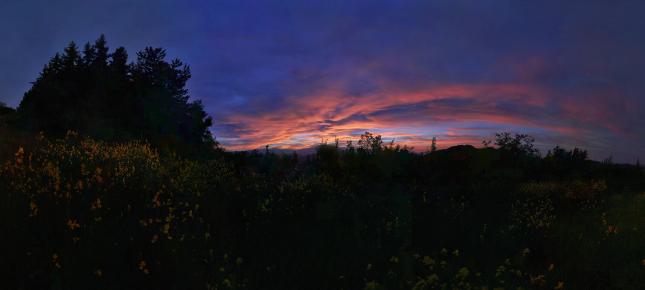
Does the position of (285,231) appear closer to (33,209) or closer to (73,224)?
(73,224)

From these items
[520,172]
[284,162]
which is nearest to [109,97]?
[284,162]

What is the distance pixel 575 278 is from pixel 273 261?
139 inches

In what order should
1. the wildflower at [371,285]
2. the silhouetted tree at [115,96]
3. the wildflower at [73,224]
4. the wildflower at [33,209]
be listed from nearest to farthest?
the wildflower at [371,285] < the wildflower at [73,224] < the wildflower at [33,209] < the silhouetted tree at [115,96]

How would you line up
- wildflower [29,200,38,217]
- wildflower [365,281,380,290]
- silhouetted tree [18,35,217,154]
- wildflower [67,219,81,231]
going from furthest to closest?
1. silhouetted tree [18,35,217,154]
2. wildflower [29,200,38,217]
3. wildflower [67,219,81,231]
4. wildflower [365,281,380,290]

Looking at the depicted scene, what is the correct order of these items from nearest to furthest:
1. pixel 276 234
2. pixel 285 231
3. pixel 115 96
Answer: pixel 276 234 < pixel 285 231 < pixel 115 96

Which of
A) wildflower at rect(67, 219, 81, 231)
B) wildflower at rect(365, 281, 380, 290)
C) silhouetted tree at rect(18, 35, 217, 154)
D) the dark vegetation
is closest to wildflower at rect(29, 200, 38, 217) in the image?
the dark vegetation

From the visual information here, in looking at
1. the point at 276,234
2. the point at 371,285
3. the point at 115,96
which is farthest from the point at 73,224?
the point at 115,96

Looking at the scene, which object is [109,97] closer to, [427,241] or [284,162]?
[284,162]

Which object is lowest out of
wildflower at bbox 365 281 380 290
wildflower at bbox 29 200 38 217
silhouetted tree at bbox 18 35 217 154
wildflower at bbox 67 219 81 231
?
wildflower at bbox 365 281 380 290

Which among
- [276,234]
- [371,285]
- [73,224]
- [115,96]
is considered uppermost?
[115,96]

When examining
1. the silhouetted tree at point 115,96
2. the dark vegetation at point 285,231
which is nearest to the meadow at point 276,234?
the dark vegetation at point 285,231

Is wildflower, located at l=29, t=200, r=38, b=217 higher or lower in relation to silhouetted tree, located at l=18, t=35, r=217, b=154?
lower

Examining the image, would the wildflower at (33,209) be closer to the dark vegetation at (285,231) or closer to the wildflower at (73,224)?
the dark vegetation at (285,231)

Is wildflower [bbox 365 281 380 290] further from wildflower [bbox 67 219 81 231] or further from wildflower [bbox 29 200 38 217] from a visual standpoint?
wildflower [bbox 29 200 38 217]
